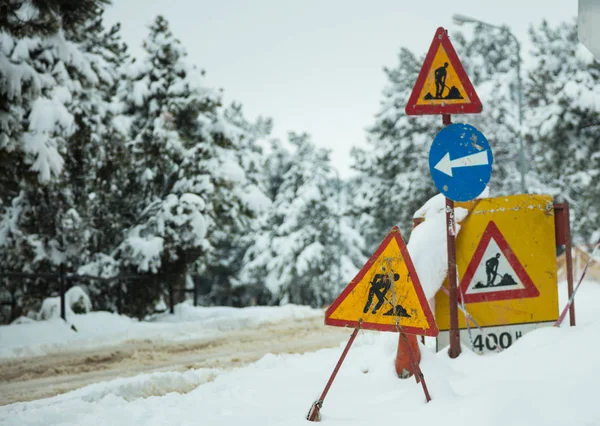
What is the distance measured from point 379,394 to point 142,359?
496cm

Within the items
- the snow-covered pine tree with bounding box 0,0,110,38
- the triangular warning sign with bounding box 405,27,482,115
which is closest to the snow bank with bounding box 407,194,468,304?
the triangular warning sign with bounding box 405,27,482,115

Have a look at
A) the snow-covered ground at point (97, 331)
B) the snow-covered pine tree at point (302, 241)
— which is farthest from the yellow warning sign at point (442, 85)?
the snow-covered pine tree at point (302, 241)

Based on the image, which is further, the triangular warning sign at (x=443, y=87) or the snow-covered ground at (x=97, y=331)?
the snow-covered ground at (x=97, y=331)

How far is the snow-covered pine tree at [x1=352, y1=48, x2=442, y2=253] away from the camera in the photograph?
82.1ft

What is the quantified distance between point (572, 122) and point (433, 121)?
8.23 m

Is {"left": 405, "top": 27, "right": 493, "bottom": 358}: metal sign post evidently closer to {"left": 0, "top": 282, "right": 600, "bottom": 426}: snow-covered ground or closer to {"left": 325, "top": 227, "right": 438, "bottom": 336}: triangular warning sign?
{"left": 0, "top": 282, "right": 600, "bottom": 426}: snow-covered ground

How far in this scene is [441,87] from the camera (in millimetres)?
5172

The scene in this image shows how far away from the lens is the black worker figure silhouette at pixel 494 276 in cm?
526

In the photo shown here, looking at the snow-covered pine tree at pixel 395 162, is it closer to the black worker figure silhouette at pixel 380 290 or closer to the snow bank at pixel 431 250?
the snow bank at pixel 431 250

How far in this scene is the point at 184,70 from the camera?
669 inches

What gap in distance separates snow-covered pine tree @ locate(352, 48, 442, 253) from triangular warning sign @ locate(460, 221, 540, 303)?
19176 mm

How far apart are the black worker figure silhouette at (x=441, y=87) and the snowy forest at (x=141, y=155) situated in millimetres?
6028

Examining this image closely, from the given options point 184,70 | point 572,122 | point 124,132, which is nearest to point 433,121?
point 572,122

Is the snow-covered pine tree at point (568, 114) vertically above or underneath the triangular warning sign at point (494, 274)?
above
